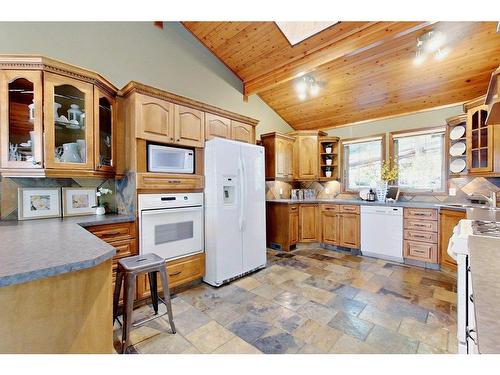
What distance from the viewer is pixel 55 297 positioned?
923mm

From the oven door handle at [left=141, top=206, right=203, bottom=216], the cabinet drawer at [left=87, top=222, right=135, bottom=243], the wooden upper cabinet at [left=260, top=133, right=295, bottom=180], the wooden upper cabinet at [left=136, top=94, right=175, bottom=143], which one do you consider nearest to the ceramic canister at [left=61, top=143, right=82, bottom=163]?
the wooden upper cabinet at [left=136, top=94, right=175, bottom=143]

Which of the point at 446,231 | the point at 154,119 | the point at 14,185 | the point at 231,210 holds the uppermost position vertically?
the point at 154,119

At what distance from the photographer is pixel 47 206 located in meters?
2.21

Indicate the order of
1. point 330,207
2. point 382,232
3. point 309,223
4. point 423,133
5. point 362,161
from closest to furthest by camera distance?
1. point 382,232
2. point 423,133
3. point 330,207
4. point 309,223
5. point 362,161

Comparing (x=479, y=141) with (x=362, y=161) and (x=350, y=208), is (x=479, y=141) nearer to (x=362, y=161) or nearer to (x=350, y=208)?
(x=362, y=161)

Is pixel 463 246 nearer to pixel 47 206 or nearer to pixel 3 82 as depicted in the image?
pixel 47 206

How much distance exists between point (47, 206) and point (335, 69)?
4.16 m

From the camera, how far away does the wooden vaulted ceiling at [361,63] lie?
8.95 ft

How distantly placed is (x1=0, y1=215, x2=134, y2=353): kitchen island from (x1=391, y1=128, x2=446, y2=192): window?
4569mm

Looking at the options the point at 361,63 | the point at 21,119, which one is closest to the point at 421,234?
the point at 361,63

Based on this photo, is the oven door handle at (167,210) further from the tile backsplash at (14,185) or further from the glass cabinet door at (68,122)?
the tile backsplash at (14,185)

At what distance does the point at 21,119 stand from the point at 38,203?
773 millimetres

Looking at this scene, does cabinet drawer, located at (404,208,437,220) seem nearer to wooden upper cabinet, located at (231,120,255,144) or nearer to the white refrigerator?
the white refrigerator
